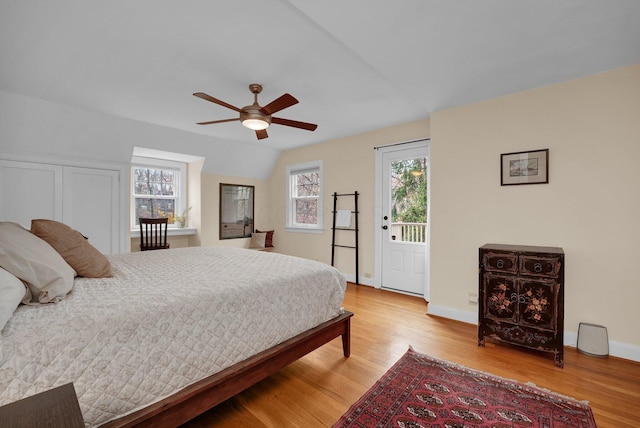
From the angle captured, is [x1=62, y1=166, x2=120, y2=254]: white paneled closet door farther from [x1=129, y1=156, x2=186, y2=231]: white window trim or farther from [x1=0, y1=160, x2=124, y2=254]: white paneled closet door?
[x1=129, y1=156, x2=186, y2=231]: white window trim

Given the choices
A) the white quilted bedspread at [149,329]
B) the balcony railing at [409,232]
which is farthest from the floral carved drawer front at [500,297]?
the white quilted bedspread at [149,329]

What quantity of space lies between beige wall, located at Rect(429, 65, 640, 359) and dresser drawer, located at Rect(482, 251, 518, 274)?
438 mm

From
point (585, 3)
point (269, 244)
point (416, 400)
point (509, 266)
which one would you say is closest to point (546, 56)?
point (585, 3)

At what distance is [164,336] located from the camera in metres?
1.32

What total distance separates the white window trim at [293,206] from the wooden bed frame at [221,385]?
3061 millimetres

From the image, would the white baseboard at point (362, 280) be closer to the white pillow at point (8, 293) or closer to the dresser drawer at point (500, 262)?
the dresser drawer at point (500, 262)

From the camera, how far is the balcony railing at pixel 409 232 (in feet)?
13.3

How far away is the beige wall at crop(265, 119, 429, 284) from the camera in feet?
14.2

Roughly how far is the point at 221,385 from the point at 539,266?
2.51 metres

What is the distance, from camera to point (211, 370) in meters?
1.50

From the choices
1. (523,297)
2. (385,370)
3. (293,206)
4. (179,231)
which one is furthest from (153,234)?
(523,297)

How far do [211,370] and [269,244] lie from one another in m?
4.40

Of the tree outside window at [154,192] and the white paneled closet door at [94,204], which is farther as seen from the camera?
A: the tree outside window at [154,192]

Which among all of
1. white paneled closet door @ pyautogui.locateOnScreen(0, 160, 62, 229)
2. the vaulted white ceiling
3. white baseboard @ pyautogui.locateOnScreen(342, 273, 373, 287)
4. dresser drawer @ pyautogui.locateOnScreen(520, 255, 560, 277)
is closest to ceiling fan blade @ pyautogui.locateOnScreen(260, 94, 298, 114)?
the vaulted white ceiling
